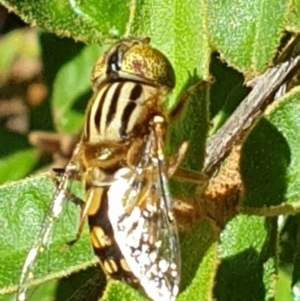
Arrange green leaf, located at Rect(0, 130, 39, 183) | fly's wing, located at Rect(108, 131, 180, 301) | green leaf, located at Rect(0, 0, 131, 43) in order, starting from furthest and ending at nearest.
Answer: green leaf, located at Rect(0, 130, 39, 183) → green leaf, located at Rect(0, 0, 131, 43) → fly's wing, located at Rect(108, 131, 180, 301)

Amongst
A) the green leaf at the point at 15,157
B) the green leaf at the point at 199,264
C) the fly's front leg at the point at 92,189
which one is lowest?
the green leaf at the point at 15,157

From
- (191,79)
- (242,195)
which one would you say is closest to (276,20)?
(191,79)

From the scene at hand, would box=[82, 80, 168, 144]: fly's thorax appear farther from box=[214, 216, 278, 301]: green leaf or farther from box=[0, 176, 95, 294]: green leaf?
box=[214, 216, 278, 301]: green leaf

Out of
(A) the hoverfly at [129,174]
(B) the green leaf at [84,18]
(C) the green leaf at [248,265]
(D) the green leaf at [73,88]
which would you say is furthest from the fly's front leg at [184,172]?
(D) the green leaf at [73,88]

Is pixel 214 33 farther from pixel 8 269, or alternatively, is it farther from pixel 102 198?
pixel 8 269

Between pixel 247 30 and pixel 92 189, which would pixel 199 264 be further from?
pixel 247 30

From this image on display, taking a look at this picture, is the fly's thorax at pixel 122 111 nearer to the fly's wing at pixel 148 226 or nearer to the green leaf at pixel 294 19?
the fly's wing at pixel 148 226

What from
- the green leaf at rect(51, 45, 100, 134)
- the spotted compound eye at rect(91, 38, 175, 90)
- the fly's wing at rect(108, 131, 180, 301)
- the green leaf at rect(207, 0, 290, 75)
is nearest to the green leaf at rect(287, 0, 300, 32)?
the green leaf at rect(207, 0, 290, 75)
